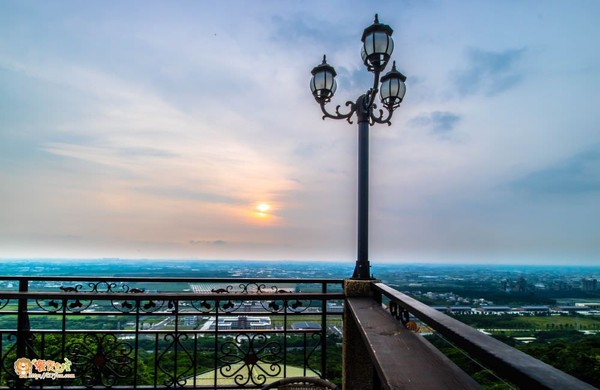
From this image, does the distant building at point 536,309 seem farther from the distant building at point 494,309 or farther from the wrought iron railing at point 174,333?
the wrought iron railing at point 174,333

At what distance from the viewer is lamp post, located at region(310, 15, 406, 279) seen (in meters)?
3.38

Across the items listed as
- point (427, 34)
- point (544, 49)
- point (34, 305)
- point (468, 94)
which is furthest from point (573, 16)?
point (34, 305)

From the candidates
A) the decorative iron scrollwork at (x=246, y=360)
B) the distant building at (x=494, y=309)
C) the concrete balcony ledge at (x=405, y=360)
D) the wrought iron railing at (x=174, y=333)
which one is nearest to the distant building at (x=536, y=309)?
the distant building at (x=494, y=309)

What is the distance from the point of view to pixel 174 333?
3.14 metres

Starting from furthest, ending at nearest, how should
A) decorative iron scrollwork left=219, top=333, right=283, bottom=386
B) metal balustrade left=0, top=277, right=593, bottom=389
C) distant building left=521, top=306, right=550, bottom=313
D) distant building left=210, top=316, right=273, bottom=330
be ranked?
distant building left=210, top=316, right=273, bottom=330
decorative iron scrollwork left=219, top=333, right=283, bottom=386
metal balustrade left=0, top=277, right=593, bottom=389
distant building left=521, top=306, right=550, bottom=313

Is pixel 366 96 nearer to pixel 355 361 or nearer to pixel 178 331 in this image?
pixel 355 361

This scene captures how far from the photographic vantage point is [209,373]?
3480 millimetres

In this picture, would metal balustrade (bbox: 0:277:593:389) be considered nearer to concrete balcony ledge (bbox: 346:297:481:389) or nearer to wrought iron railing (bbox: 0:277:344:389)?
wrought iron railing (bbox: 0:277:344:389)

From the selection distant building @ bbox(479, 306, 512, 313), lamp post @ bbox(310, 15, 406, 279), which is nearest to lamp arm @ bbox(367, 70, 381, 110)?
lamp post @ bbox(310, 15, 406, 279)

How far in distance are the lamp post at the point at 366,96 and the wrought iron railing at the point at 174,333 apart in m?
0.70

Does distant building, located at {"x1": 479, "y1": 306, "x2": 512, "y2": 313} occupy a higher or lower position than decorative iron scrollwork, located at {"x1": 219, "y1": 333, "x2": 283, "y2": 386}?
higher

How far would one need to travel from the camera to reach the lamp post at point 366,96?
11.1 feet

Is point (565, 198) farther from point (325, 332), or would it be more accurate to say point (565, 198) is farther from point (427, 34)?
point (325, 332)

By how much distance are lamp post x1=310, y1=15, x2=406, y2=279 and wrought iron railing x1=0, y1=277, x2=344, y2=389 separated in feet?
2.30
